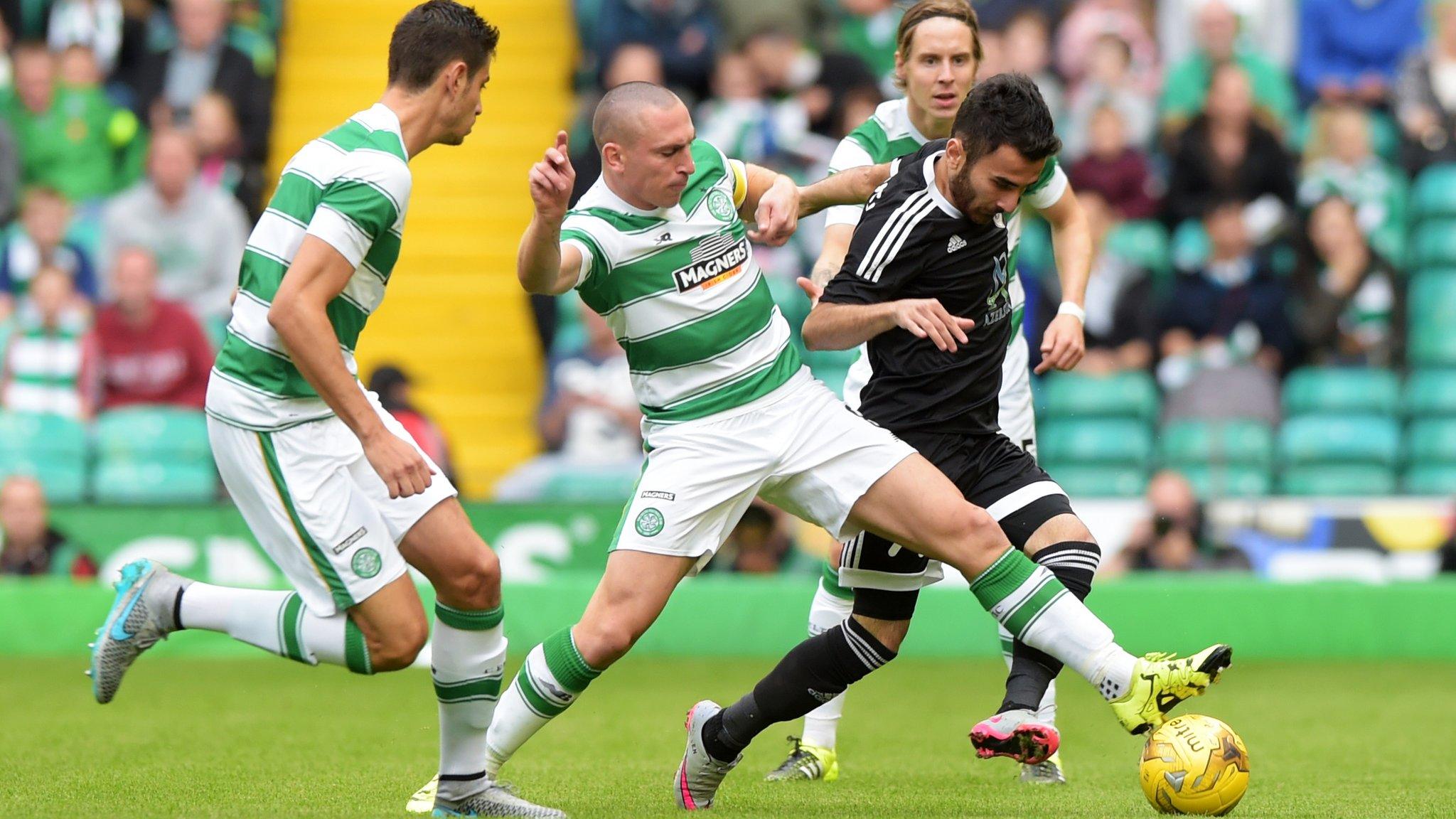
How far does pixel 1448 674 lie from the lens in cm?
1050

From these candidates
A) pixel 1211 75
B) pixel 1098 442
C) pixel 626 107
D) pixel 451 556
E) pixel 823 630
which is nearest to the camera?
pixel 451 556

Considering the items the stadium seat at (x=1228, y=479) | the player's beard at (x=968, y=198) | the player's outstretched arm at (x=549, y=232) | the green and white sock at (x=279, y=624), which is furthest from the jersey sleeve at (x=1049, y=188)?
the stadium seat at (x=1228, y=479)

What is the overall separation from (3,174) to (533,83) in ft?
14.7

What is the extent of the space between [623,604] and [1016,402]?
2148mm

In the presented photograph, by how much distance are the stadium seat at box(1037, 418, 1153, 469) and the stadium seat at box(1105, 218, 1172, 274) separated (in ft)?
4.50

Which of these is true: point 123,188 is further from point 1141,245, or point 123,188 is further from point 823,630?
point 823,630

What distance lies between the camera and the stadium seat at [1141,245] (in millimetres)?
13641

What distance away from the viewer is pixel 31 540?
11398 millimetres

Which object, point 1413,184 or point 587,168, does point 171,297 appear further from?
point 1413,184

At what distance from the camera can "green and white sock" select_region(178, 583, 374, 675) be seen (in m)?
5.55

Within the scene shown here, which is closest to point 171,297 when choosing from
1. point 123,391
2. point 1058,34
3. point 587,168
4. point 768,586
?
point 123,391

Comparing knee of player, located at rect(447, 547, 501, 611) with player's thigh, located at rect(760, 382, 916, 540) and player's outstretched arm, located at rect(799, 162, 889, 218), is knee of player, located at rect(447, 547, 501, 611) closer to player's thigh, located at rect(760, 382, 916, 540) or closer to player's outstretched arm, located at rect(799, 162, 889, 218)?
player's thigh, located at rect(760, 382, 916, 540)

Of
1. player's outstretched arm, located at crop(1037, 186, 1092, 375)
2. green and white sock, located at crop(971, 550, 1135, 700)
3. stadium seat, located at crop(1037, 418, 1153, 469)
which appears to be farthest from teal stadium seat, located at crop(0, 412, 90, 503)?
green and white sock, located at crop(971, 550, 1135, 700)

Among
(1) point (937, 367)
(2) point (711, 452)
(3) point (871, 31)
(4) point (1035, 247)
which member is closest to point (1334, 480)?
(4) point (1035, 247)
